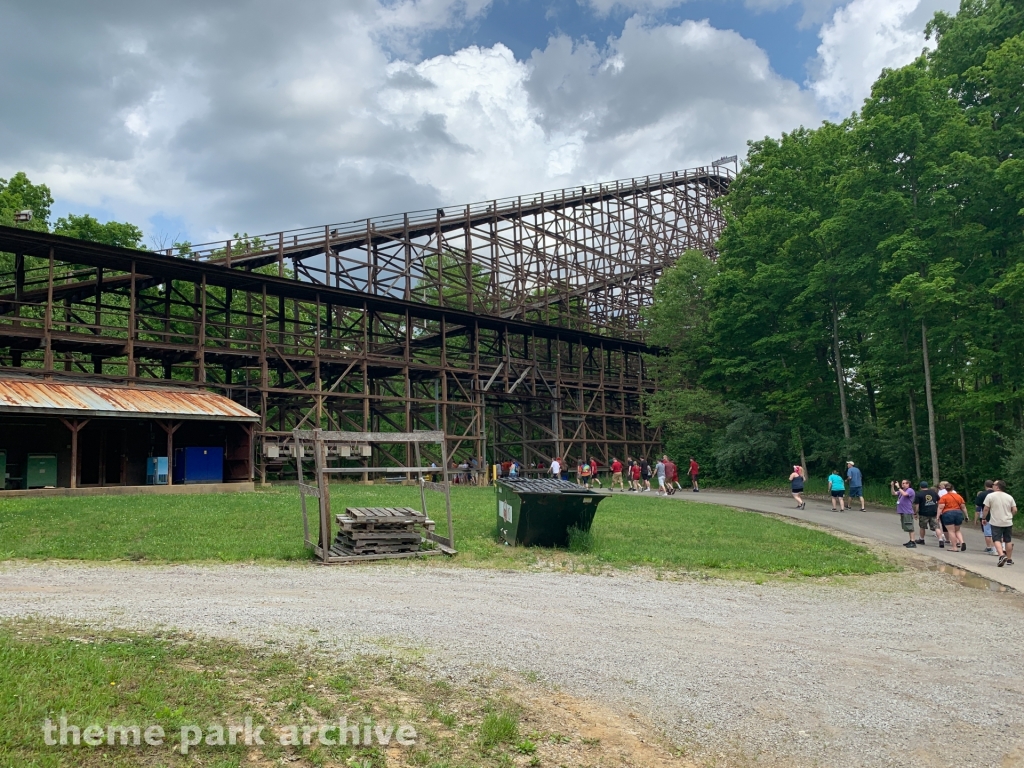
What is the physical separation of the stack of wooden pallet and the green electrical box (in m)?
15.2

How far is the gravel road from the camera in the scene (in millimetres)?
5355

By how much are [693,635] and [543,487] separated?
259 inches

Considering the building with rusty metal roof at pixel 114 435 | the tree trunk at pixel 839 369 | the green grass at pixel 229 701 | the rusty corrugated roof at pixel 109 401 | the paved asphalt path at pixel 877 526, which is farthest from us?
the tree trunk at pixel 839 369

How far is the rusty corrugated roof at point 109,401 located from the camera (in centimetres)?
2139

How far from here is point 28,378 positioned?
23594 mm

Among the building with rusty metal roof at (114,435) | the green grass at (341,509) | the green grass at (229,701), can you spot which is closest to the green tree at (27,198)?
the building with rusty metal roof at (114,435)

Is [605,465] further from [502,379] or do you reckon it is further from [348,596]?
[348,596]

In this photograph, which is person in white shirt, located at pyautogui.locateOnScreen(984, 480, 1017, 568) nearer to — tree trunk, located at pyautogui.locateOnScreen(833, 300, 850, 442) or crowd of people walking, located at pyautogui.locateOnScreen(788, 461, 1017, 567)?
crowd of people walking, located at pyautogui.locateOnScreen(788, 461, 1017, 567)

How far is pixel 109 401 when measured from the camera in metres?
23.3

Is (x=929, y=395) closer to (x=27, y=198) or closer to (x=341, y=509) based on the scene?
(x=341, y=509)

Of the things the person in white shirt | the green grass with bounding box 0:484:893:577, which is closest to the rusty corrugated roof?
the green grass with bounding box 0:484:893:577

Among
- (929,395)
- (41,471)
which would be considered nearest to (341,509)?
(41,471)

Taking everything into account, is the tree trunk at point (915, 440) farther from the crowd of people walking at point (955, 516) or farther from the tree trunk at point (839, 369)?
the crowd of people walking at point (955, 516)

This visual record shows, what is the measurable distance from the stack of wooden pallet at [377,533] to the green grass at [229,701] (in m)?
5.67
